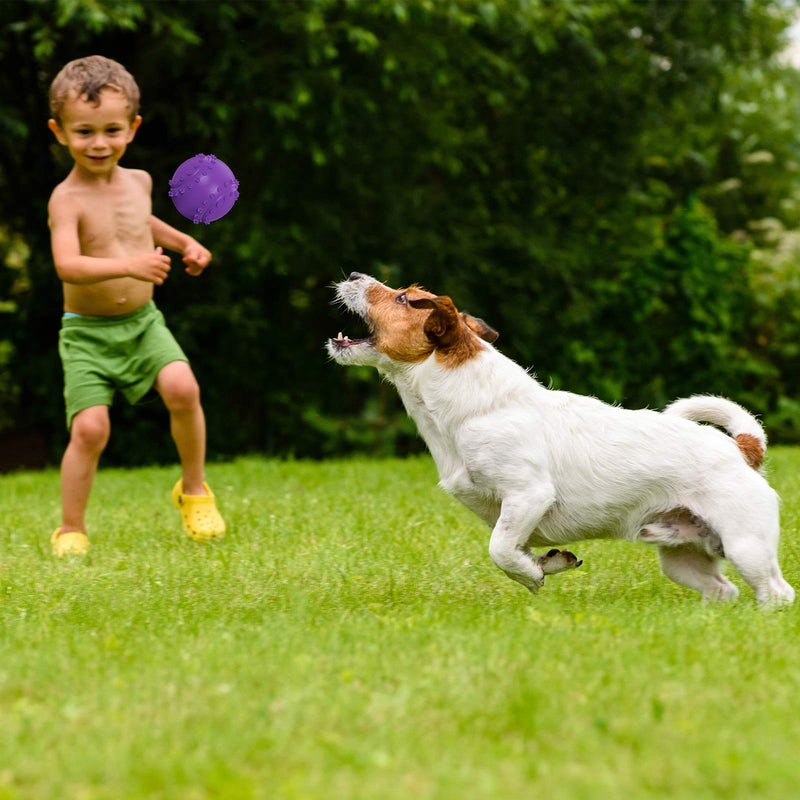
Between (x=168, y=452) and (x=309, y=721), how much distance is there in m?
10.3

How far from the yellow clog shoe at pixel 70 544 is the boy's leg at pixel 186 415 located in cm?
69

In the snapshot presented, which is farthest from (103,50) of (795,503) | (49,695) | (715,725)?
(715,725)

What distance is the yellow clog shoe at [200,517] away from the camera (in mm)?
6633

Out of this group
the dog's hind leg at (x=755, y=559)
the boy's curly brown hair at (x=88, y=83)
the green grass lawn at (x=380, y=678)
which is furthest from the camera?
the boy's curly brown hair at (x=88, y=83)

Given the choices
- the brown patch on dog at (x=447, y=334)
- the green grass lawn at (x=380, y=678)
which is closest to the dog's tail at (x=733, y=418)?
the green grass lawn at (x=380, y=678)

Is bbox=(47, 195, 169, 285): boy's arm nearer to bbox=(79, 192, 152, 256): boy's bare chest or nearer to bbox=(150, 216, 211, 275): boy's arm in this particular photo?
bbox=(79, 192, 152, 256): boy's bare chest

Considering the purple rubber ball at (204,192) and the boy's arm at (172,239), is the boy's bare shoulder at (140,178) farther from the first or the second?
the purple rubber ball at (204,192)

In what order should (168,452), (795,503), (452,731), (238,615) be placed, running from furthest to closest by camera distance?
(168,452) < (795,503) < (238,615) < (452,731)

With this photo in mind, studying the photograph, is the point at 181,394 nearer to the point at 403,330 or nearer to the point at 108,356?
the point at 108,356

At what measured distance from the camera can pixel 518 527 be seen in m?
4.68

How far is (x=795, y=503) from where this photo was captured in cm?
729

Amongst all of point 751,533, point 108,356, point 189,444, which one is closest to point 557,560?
point 751,533

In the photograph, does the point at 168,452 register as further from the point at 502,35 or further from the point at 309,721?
the point at 309,721

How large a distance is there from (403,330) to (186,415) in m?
2.01
